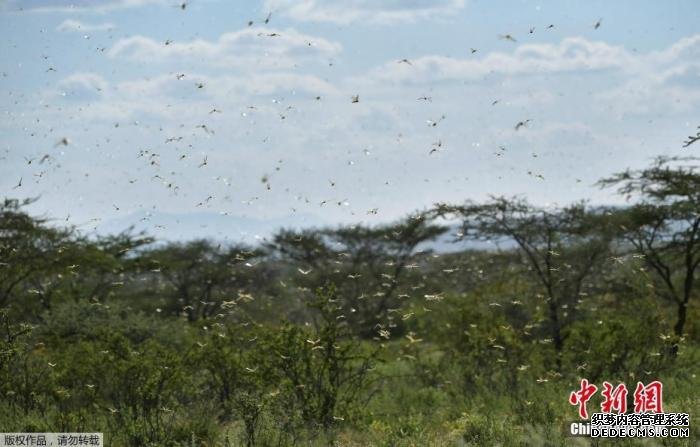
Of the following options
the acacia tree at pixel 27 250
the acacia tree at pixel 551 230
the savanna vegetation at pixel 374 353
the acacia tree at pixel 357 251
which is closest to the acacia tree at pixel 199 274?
the acacia tree at pixel 357 251

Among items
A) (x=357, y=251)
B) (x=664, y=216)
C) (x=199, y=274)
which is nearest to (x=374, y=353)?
(x=664, y=216)

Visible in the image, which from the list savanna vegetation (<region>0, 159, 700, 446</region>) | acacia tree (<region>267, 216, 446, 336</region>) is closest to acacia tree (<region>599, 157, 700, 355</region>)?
savanna vegetation (<region>0, 159, 700, 446</region>)

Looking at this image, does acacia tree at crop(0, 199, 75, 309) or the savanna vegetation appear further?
acacia tree at crop(0, 199, 75, 309)

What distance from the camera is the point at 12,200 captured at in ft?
86.7

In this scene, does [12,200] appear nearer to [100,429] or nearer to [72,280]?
[72,280]

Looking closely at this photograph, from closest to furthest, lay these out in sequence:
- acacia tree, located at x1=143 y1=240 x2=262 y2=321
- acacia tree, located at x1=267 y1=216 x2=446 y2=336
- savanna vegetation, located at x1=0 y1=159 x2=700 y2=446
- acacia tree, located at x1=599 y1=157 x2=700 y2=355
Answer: savanna vegetation, located at x1=0 y1=159 x2=700 y2=446, acacia tree, located at x1=599 y1=157 x2=700 y2=355, acacia tree, located at x1=267 y1=216 x2=446 y2=336, acacia tree, located at x1=143 y1=240 x2=262 y2=321

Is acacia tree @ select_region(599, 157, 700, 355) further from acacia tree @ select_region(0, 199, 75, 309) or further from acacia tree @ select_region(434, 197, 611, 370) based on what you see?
acacia tree @ select_region(0, 199, 75, 309)

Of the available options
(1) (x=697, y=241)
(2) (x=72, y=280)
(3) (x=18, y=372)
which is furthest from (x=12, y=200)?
(1) (x=697, y=241)

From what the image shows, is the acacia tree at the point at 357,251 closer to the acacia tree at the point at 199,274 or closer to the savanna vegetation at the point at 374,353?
the acacia tree at the point at 199,274

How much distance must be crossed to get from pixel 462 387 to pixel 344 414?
200 inches

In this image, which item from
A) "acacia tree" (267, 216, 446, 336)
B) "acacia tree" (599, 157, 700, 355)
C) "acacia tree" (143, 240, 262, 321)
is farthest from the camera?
"acacia tree" (143, 240, 262, 321)

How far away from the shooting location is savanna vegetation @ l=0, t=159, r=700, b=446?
12.0 m

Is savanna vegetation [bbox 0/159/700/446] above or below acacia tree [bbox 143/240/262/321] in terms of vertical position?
below

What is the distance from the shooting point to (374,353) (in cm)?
1275
